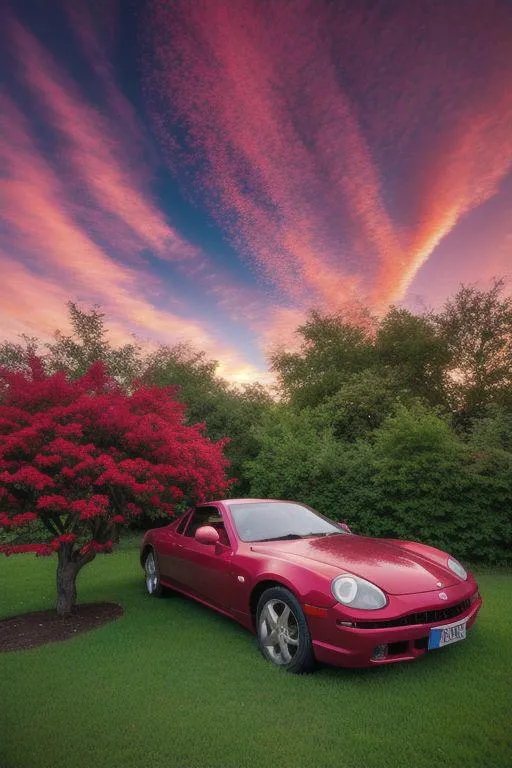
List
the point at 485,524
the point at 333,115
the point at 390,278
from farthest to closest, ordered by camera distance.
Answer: the point at 390,278 → the point at 333,115 → the point at 485,524

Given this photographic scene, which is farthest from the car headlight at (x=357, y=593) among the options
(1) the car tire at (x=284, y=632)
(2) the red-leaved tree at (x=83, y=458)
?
(2) the red-leaved tree at (x=83, y=458)

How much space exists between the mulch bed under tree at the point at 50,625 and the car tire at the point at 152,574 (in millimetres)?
526

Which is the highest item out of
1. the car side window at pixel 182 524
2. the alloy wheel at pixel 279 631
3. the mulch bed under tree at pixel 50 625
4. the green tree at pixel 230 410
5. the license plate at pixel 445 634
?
the green tree at pixel 230 410

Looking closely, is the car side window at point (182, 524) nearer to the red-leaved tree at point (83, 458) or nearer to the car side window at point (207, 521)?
the car side window at point (207, 521)

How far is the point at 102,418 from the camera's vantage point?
17.5ft

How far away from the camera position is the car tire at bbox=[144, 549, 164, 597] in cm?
616

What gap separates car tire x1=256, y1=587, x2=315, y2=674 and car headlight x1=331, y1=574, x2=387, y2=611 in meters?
0.40

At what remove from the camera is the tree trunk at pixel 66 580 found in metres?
5.64

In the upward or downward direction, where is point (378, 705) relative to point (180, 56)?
downward

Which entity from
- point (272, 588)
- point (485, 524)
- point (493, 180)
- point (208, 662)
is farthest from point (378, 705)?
point (493, 180)

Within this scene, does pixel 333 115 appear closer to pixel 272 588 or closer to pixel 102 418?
pixel 102 418

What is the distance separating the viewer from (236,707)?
10.2 feet

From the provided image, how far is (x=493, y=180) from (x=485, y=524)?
7470mm

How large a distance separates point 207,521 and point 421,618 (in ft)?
8.91
